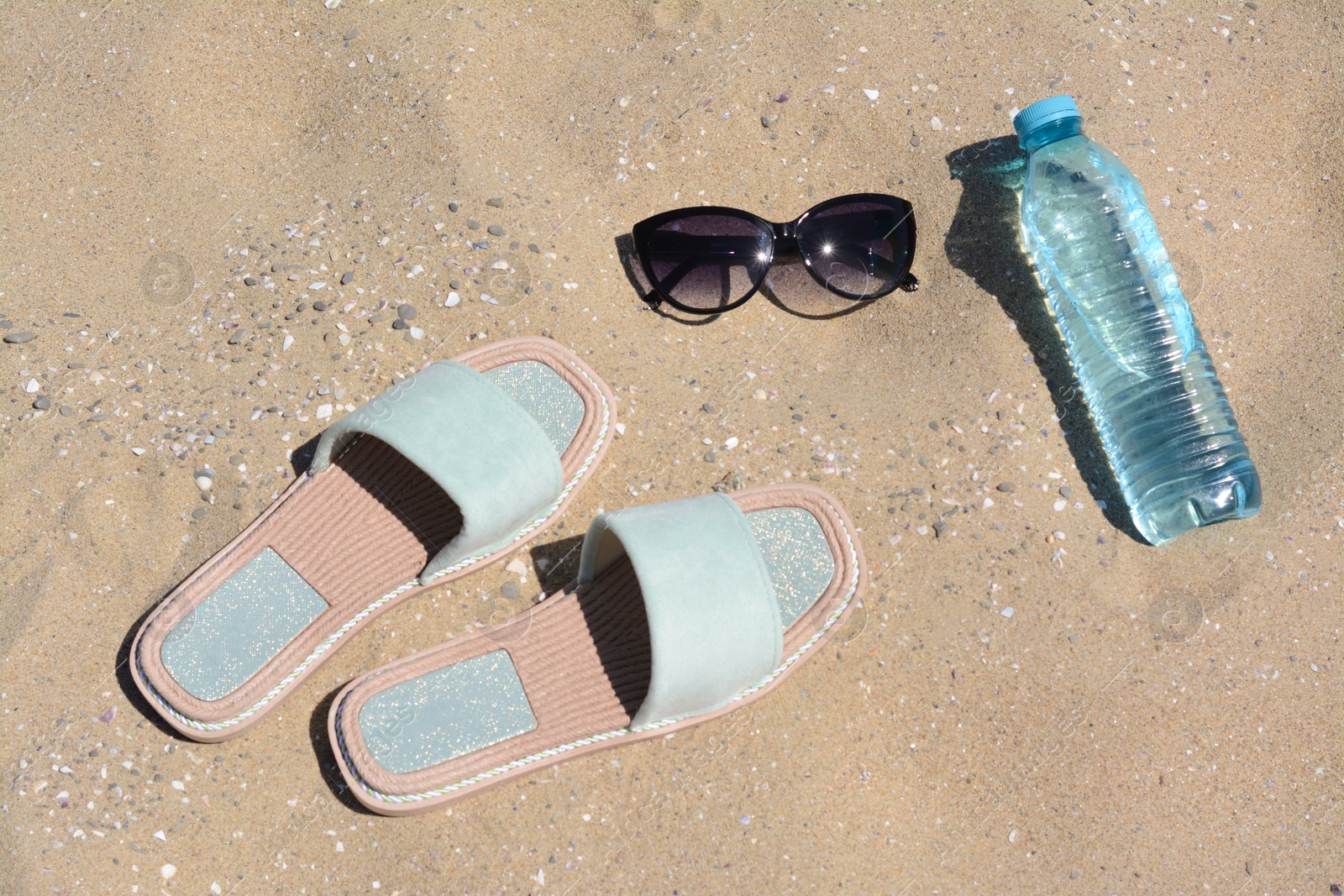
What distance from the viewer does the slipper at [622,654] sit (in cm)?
246

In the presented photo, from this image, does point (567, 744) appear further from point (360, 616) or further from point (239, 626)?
point (239, 626)

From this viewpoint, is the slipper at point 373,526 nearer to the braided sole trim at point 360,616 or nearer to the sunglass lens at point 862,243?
the braided sole trim at point 360,616

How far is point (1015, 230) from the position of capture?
309cm

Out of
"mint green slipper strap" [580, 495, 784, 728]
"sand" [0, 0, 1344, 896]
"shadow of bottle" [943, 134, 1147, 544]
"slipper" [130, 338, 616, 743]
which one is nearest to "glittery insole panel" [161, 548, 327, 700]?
"slipper" [130, 338, 616, 743]

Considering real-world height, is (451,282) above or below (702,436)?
above

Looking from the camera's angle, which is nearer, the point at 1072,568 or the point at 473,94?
the point at 1072,568

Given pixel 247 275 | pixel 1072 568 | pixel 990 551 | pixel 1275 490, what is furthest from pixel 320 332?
Result: pixel 1275 490

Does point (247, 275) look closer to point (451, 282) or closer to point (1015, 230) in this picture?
point (451, 282)

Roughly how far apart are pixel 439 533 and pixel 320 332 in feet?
2.44

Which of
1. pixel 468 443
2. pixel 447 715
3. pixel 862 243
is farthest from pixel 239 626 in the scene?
pixel 862 243

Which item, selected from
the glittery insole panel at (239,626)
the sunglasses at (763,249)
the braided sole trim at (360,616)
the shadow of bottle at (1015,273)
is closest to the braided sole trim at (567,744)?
the braided sole trim at (360,616)

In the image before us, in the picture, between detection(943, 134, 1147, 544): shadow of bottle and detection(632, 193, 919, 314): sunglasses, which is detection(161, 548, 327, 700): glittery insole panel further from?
detection(943, 134, 1147, 544): shadow of bottle

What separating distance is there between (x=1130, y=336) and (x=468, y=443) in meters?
2.03

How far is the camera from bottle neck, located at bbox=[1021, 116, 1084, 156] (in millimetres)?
2908
